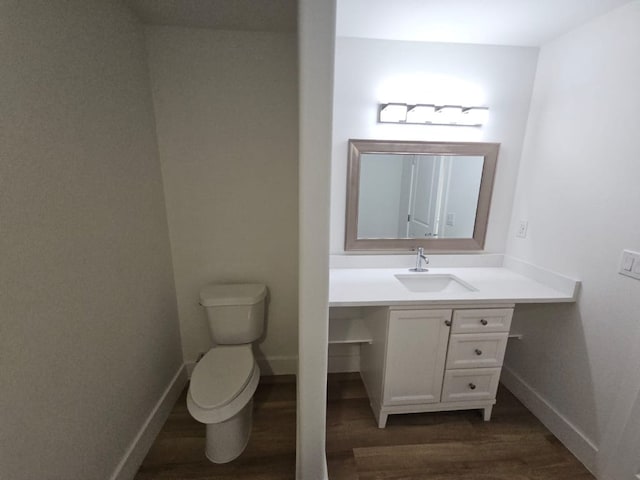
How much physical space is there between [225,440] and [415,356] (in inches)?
44.0

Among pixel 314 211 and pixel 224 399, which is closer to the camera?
pixel 314 211

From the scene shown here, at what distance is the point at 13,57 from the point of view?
0.83m

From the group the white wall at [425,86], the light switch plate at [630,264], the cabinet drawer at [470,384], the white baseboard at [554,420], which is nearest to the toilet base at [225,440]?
the cabinet drawer at [470,384]

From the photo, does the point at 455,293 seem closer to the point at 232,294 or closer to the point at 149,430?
the point at 232,294

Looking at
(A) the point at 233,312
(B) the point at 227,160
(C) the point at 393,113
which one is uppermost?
(C) the point at 393,113

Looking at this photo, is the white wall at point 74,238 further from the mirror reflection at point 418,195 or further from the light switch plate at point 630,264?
the light switch plate at point 630,264

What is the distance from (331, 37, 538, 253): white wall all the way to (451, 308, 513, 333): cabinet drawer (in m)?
0.96

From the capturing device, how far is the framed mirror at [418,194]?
70.9 inches

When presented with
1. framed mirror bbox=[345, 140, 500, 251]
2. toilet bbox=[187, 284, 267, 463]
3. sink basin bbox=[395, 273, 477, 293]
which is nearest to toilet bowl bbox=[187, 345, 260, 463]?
toilet bbox=[187, 284, 267, 463]

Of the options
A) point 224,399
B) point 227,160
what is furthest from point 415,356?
point 227,160

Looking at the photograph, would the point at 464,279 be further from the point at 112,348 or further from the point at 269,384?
the point at 112,348

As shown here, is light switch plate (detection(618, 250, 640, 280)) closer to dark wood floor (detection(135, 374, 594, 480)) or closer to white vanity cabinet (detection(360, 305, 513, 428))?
white vanity cabinet (detection(360, 305, 513, 428))

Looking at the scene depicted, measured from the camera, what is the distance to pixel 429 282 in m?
1.88

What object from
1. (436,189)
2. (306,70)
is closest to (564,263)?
(436,189)
